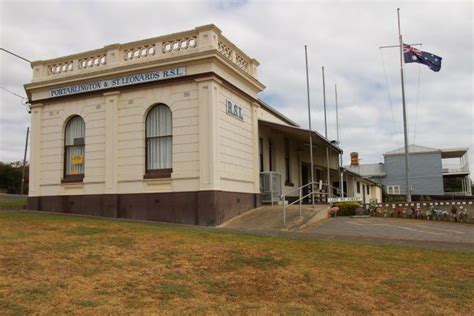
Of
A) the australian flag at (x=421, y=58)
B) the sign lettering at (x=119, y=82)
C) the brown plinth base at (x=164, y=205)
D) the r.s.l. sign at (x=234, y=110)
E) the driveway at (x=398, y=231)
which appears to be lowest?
the driveway at (x=398, y=231)

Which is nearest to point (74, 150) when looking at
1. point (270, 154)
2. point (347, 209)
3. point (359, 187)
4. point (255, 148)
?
point (255, 148)

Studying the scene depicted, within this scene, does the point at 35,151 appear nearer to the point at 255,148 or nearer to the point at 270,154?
the point at 255,148

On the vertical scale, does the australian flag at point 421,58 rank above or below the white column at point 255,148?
above

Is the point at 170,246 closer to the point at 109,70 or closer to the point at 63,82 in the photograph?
the point at 109,70

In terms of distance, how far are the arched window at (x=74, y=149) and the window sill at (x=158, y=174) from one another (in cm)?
307

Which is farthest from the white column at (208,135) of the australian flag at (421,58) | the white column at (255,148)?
the australian flag at (421,58)

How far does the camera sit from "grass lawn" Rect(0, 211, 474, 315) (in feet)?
20.7

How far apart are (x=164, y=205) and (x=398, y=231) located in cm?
775

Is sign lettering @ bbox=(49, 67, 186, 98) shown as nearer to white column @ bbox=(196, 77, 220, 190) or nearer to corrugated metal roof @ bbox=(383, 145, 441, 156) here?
white column @ bbox=(196, 77, 220, 190)

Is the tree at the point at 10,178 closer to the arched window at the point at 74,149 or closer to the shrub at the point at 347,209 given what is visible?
the arched window at the point at 74,149

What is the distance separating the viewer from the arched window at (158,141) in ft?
57.0

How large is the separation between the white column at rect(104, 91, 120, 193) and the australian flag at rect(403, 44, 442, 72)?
15785 millimetres

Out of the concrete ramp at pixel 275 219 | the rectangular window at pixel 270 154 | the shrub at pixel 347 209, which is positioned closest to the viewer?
the concrete ramp at pixel 275 219

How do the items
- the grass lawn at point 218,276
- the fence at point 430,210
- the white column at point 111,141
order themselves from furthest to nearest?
the fence at point 430,210
the white column at point 111,141
the grass lawn at point 218,276
